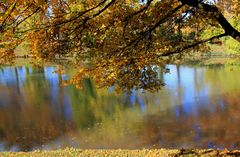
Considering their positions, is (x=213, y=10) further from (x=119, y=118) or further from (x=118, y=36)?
(x=119, y=118)

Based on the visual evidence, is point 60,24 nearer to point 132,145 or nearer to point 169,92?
point 132,145

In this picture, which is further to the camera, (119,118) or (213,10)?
(119,118)

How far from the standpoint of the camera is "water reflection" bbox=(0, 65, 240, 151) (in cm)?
1770

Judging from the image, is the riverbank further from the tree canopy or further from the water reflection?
the water reflection

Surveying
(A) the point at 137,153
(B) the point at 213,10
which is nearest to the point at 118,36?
(B) the point at 213,10

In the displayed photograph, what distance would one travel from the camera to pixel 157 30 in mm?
8969

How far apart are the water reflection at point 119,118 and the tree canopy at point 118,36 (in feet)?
28.9

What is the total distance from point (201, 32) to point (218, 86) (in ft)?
84.4

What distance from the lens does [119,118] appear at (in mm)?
22297

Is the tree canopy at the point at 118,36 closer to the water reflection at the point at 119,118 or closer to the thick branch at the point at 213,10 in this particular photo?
the thick branch at the point at 213,10

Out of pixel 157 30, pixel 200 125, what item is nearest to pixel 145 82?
pixel 157 30

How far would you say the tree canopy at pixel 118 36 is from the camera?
7422 millimetres

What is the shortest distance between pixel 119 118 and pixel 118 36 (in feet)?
46.7

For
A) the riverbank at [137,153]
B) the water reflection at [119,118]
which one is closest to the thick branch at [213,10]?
the riverbank at [137,153]
